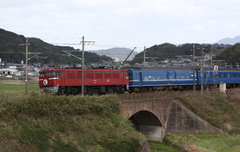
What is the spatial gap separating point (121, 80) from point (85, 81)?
610cm

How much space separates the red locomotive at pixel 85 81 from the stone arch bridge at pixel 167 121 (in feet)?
15.9

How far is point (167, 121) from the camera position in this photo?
42938 millimetres

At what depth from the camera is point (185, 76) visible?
57188 millimetres

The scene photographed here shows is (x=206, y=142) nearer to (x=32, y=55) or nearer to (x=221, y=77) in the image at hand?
(x=221, y=77)

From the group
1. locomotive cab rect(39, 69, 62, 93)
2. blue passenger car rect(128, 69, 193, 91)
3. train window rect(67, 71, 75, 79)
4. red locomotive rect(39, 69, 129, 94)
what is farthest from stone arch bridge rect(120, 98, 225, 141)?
locomotive cab rect(39, 69, 62, 93)

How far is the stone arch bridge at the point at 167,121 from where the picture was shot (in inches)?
1646

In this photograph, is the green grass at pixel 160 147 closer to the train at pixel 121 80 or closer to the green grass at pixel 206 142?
the green grass at pixel 206 142

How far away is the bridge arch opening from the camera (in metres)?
42.0

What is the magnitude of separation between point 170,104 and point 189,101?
10.9 ft

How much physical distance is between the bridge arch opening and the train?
4.56 m

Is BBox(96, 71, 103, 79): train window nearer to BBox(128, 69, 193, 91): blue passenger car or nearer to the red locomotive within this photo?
the red locomotive

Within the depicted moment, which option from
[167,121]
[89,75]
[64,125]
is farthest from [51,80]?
[167,121]

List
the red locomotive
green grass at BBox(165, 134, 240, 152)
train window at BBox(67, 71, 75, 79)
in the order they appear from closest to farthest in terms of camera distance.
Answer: green grass at BBox(165, 134, 240, 152), the red locomotive, train window at BBox(67, 71, 75, 79)

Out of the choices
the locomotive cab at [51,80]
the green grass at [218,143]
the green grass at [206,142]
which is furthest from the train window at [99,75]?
the green grass at [218,143]
